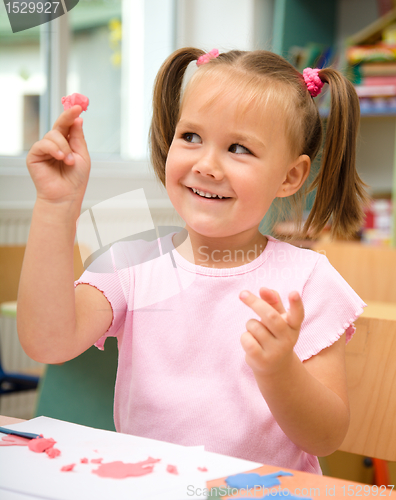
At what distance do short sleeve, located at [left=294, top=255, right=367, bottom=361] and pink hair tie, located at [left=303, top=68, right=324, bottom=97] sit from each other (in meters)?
0.21

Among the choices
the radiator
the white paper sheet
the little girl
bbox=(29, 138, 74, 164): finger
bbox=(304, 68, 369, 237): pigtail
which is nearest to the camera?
the white paper sheet

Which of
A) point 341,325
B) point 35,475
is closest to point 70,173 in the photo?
point 35,475

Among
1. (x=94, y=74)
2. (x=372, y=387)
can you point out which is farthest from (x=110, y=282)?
(x=94, y=74)

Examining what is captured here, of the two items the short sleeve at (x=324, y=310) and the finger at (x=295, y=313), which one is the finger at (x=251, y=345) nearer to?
the finger at (x=295, y=313)

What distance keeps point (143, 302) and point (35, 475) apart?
0.33m

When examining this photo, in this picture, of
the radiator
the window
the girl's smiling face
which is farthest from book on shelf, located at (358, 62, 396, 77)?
the girl's smiling face

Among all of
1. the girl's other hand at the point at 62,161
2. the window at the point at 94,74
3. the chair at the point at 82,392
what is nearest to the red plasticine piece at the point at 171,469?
the girl's other hand at the point at 62,161

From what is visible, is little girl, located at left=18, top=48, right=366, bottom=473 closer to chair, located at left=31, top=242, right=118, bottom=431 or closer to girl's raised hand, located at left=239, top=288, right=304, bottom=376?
girl's raised hand, located at left=239, top=288, right=304, bottom=376

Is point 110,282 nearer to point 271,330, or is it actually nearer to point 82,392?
point 271,330

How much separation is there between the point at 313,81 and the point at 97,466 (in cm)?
49

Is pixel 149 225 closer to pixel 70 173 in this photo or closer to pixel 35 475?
pixel 70 173

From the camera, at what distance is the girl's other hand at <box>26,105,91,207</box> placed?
1.43 feet

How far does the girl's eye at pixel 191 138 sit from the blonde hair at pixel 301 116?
7 cm

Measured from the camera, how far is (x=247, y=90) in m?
0.59
